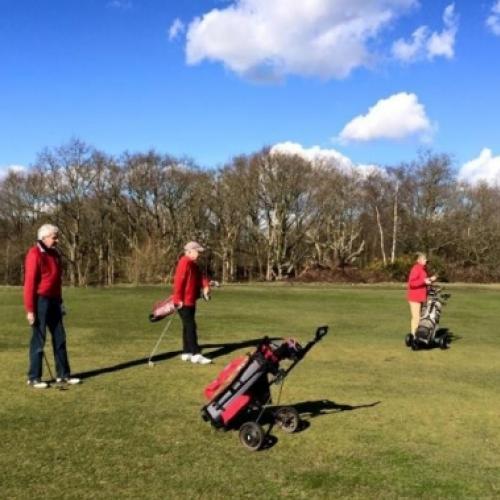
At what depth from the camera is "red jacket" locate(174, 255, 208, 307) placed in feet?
35.5

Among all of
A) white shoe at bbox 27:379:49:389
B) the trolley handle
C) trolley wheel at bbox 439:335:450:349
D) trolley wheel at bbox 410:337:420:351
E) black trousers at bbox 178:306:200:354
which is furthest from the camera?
trolley wheel at bbox 439:335:450:349

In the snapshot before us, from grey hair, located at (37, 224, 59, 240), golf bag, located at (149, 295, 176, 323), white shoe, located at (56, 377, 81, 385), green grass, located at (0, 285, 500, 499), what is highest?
grey hair, located at (37, 224, 59, 240)

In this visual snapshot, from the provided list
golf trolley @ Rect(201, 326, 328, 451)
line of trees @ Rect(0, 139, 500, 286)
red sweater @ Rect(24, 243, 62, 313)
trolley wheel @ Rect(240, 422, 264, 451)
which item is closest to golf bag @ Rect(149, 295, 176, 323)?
red sweater @ Rect(24, 243, 62, 313)

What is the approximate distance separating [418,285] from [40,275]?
8.31m

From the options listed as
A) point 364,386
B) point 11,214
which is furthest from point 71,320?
point 11,214

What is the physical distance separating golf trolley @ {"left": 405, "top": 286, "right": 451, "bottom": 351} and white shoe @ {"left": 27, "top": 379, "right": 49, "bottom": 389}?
7.59 m

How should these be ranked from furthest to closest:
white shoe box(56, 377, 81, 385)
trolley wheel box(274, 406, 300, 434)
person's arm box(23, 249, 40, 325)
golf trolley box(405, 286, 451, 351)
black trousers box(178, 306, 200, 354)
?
1. golf trolley box(405, 286, 451, 351)
2. black trousers box(178, 306, 200, 354)
3. white shoe box(56, 377, 81, 385)
4. person's arm box(23, 249, 40, 325)
5. trolley wheel box(274, 406, 300, 434)

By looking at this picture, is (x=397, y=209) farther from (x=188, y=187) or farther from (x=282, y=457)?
(x=282, y=457)

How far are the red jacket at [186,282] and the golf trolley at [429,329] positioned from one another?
4.92 meters

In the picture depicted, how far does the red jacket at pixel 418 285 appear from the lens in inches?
540

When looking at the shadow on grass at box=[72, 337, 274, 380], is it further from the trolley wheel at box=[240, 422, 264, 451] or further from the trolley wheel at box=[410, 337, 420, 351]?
the trolley wheel at box=[240, 422, 264, 451]

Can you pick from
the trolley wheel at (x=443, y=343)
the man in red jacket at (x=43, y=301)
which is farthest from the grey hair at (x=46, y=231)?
the trolley wheel at (x=443, y=343)

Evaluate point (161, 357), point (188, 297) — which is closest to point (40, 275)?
point (188, 297)

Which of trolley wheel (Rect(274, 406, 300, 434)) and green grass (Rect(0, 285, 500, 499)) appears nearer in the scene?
green grass (Rect(0, 285, 500, 499))
